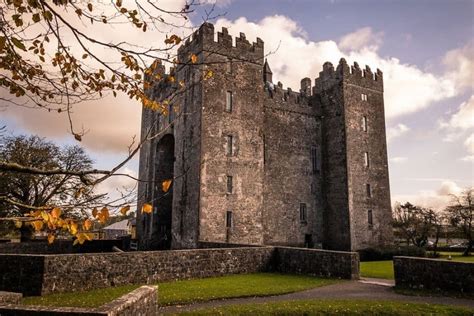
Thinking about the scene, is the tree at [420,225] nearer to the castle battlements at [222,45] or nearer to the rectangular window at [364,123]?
the rectangular window at [364,123]

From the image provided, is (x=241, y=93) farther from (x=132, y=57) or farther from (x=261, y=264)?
(x=132, y=57)

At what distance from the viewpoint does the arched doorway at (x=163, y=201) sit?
29.7 meters

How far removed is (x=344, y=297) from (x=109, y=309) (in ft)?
26.7

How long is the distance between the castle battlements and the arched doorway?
332 inches

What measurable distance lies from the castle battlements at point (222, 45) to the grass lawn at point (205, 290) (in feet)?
52.7

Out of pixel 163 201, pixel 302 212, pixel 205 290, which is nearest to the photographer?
pixel 205 290

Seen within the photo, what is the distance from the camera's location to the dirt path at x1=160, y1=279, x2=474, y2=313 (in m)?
10.2

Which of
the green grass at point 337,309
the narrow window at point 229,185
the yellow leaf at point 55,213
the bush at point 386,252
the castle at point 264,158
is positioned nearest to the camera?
the yellow leaf at point 55,213

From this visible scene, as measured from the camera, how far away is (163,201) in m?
30.9

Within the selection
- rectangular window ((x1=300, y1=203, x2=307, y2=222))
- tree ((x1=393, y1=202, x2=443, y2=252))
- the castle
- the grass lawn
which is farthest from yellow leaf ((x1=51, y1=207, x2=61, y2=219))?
tree ((x1=393, y1=202, x2=443, y2=252))

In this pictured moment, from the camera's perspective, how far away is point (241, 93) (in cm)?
2636

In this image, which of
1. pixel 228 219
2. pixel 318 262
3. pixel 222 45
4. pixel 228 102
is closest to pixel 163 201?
pixel 228 219

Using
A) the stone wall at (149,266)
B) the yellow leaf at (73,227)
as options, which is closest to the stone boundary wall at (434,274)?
the stone wall at (149,266)

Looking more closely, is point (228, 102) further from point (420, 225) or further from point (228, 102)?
point (420, 225)
